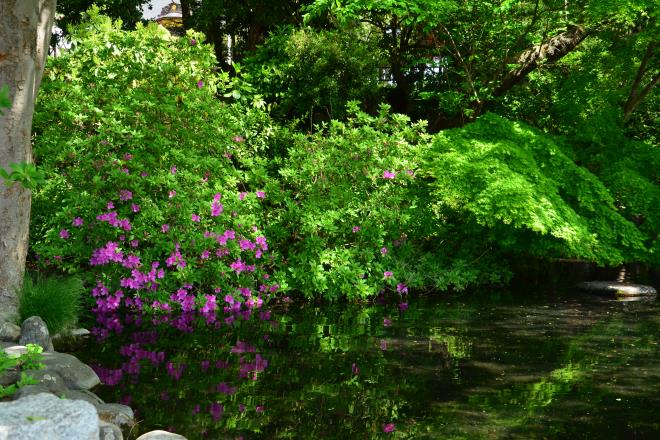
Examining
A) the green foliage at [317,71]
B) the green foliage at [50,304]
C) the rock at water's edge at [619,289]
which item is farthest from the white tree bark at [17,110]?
the rock at water's edge at [619,289]

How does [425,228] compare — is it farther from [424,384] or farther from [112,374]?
[112,374]

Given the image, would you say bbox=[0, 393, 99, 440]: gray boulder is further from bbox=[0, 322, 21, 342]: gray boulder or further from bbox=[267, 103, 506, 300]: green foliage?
bbox=[267, 103, 506, 300]: green foliage

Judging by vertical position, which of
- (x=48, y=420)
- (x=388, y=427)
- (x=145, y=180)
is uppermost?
(x=145, y=180)

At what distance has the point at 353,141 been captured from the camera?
10.9 m

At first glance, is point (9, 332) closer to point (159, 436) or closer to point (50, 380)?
point (50, 380)

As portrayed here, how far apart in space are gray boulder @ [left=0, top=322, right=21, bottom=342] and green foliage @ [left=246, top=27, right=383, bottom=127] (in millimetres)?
7550

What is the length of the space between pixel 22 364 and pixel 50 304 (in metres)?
2.01

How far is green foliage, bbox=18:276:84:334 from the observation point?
6.53 metres

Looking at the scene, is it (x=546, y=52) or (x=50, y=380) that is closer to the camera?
(x=50, y=380)

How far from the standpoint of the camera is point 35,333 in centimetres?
588

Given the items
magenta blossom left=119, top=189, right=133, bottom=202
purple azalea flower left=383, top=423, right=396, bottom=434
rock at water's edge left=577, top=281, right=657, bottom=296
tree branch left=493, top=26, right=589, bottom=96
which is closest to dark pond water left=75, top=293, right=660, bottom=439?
purple azalea flower left=383, top=423, right=396, bottom=434

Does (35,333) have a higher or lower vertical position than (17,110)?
lower

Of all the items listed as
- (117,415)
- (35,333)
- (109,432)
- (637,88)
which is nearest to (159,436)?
(109,432)

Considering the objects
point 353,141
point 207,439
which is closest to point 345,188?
point 353,141
